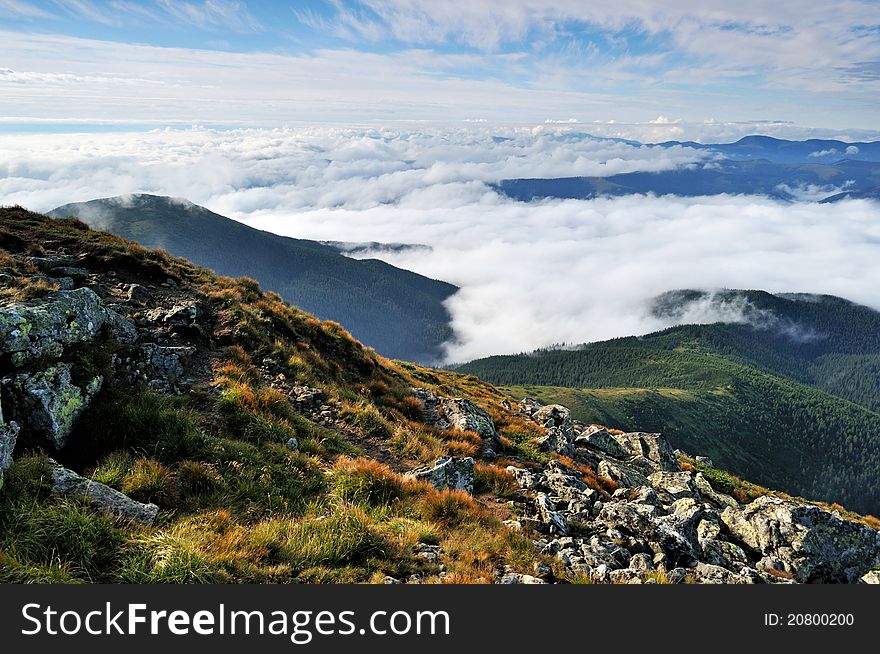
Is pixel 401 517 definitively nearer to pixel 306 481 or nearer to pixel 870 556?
pixel 306 481

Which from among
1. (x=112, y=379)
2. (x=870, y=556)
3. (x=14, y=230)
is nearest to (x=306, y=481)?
(x=112, y=379)

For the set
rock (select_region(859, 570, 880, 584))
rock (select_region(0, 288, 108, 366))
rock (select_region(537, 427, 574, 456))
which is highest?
rock (select_region(0, 288, 108, 366))

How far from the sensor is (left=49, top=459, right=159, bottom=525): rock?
7387 millimetres

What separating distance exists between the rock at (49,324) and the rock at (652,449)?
2899 cm

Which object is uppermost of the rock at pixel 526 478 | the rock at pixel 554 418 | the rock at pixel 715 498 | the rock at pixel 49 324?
the rock at pixel 49 324

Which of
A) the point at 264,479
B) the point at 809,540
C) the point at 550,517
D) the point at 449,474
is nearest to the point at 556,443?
the point at 809,540

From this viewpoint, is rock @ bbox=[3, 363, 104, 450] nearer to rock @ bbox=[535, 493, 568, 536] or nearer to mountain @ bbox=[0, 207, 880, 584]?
mountain @ bbox=[0, 207, 880, 584]

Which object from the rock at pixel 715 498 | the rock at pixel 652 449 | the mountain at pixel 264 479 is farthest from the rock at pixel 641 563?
the rock at pixel 652 449

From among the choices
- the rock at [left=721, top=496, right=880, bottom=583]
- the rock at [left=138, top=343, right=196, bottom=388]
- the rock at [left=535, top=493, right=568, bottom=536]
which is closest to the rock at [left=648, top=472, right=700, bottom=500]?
the rock at [left=721, top=496, right=880, bottom=583]

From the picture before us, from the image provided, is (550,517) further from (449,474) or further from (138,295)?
(138,295)

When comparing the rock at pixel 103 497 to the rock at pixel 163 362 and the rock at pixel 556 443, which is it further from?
the rock at pixel 556 443

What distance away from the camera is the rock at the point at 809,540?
1465 centimetres

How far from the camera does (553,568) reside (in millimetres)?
8781

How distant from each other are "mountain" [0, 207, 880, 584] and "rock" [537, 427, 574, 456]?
0.14 meters
